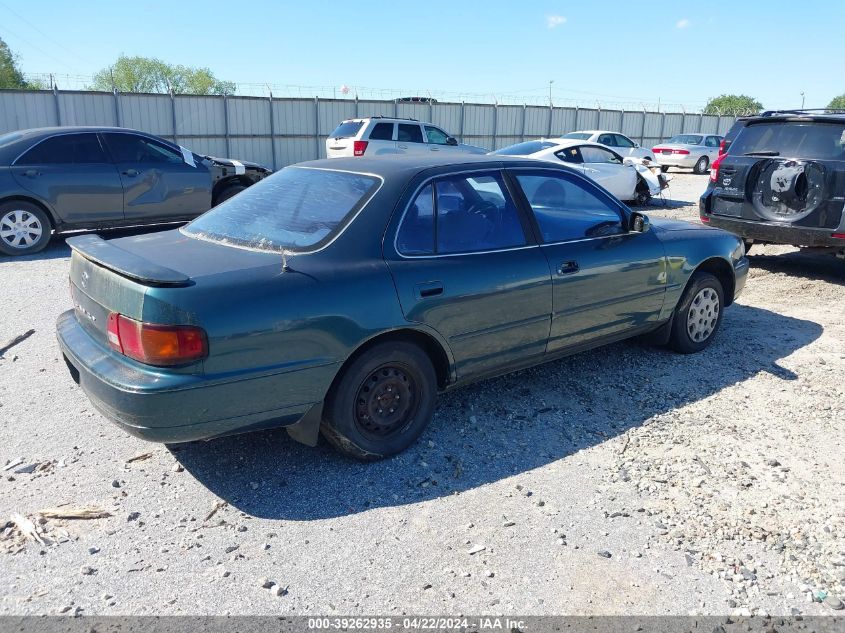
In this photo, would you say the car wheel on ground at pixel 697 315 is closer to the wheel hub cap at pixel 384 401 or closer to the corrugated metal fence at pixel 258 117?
the wheel hub cap at pixel 384 401

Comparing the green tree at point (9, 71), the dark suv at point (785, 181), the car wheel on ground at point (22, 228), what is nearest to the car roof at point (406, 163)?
the dark suv at point (785, 181)

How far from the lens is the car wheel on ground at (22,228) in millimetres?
8680

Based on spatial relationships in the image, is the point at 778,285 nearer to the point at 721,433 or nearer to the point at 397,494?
the point at 721,433

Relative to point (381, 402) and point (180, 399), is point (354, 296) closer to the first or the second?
point (381, 402)

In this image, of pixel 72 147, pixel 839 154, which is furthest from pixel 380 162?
pixel 72 147

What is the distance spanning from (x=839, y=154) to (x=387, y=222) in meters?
5.88

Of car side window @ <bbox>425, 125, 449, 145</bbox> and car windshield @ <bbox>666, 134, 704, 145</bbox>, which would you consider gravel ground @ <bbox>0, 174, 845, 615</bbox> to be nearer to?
car side window @ <bbox>425, 125, 449, 145</bbox>

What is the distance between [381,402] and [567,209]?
1.97 metres

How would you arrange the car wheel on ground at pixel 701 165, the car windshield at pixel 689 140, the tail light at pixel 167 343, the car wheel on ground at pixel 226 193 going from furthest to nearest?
the car windshield at pixel 689 140
the car wheel on ground at pixel 701 165
the car wheel on ground at pixel 226 193
the tail light at pixel 167 343

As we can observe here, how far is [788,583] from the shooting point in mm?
2850

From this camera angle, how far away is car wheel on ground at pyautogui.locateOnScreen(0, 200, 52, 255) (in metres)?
8.68

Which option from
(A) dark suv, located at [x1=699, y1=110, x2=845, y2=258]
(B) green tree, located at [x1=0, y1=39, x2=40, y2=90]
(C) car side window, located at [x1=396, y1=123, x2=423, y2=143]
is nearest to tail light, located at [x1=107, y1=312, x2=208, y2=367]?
(A) dark suv, located at [x1=699, y1=110, x2=845, y2=258]

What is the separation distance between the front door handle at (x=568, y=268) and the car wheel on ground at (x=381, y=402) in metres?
1.11

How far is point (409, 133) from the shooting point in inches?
693
